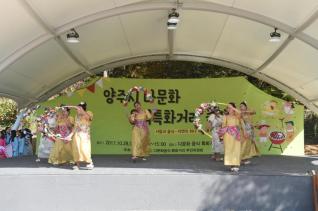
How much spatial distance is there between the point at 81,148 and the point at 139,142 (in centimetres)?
184

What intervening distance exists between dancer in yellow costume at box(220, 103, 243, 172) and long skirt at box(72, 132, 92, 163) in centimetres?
243

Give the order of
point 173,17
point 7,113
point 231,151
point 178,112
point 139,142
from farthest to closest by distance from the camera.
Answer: point 7,113 < point 178,112 < point 139,142 < point 173,17 < point 231,151

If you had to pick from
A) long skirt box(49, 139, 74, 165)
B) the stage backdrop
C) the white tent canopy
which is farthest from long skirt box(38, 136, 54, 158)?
long skirt box(49, 139, 74, 165)

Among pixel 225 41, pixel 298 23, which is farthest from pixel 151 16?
pixel 298 23

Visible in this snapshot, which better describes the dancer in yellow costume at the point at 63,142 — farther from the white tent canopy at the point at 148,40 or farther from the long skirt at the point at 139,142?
the white tent canopy at the point at 148,40

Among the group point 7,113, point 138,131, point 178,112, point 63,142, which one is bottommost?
point 63,142

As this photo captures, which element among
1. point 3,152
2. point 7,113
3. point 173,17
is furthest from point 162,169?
point 7,113

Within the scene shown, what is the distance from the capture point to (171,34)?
11180 millimetres

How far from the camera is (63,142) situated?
970cm

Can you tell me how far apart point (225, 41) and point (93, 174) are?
16.9 feet

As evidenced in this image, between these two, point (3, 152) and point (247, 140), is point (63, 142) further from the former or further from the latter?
point (247, 140)

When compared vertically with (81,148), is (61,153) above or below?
below

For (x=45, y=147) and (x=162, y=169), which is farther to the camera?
(x=45, y=147)

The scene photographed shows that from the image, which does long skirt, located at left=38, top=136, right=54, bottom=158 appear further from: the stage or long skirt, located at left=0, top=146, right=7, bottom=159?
the stage
